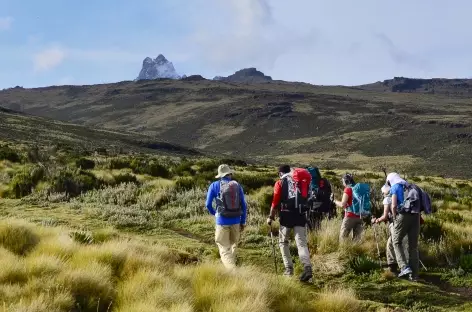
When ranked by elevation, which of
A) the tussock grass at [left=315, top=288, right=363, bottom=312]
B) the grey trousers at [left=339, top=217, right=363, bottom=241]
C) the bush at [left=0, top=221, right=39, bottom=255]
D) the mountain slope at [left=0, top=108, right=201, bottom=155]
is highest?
the mountain slope at [left=0, top=108, right=201, bottom=155]

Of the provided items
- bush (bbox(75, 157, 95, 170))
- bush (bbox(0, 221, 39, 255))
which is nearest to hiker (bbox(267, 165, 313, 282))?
bush (bbox(0, 221, 39, 255))

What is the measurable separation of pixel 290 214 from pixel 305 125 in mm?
127042

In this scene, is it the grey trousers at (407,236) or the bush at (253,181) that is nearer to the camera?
the grey trousers at (407,236)

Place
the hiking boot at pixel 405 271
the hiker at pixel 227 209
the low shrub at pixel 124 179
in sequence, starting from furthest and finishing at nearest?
the low shrub at pixel 124 179 → the hiking boot at pixel 405 271 → the hiker at pixel 227 209

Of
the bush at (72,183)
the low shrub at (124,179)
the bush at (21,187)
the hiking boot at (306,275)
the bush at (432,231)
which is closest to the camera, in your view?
the hiking boot at (306,275)

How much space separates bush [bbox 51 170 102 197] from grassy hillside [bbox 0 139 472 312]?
1.8 inches

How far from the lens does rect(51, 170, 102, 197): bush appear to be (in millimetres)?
16375

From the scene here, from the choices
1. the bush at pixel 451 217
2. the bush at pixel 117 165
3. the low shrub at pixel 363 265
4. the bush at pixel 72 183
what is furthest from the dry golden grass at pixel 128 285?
the bush at pixel 117 165

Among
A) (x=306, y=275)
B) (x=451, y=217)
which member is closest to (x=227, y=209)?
(x=306, y=275)

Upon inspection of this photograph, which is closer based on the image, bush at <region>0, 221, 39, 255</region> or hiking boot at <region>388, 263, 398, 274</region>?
bush at <region>0, 221, 39, 255</region>

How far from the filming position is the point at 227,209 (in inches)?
331

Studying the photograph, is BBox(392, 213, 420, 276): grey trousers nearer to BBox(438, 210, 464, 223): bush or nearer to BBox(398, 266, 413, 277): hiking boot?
BBox(398, 266, 413, 277): hiking boot

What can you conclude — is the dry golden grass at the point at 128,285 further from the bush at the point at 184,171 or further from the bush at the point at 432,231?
the bush at the point at 184,171

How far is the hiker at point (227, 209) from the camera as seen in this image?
331 inches
